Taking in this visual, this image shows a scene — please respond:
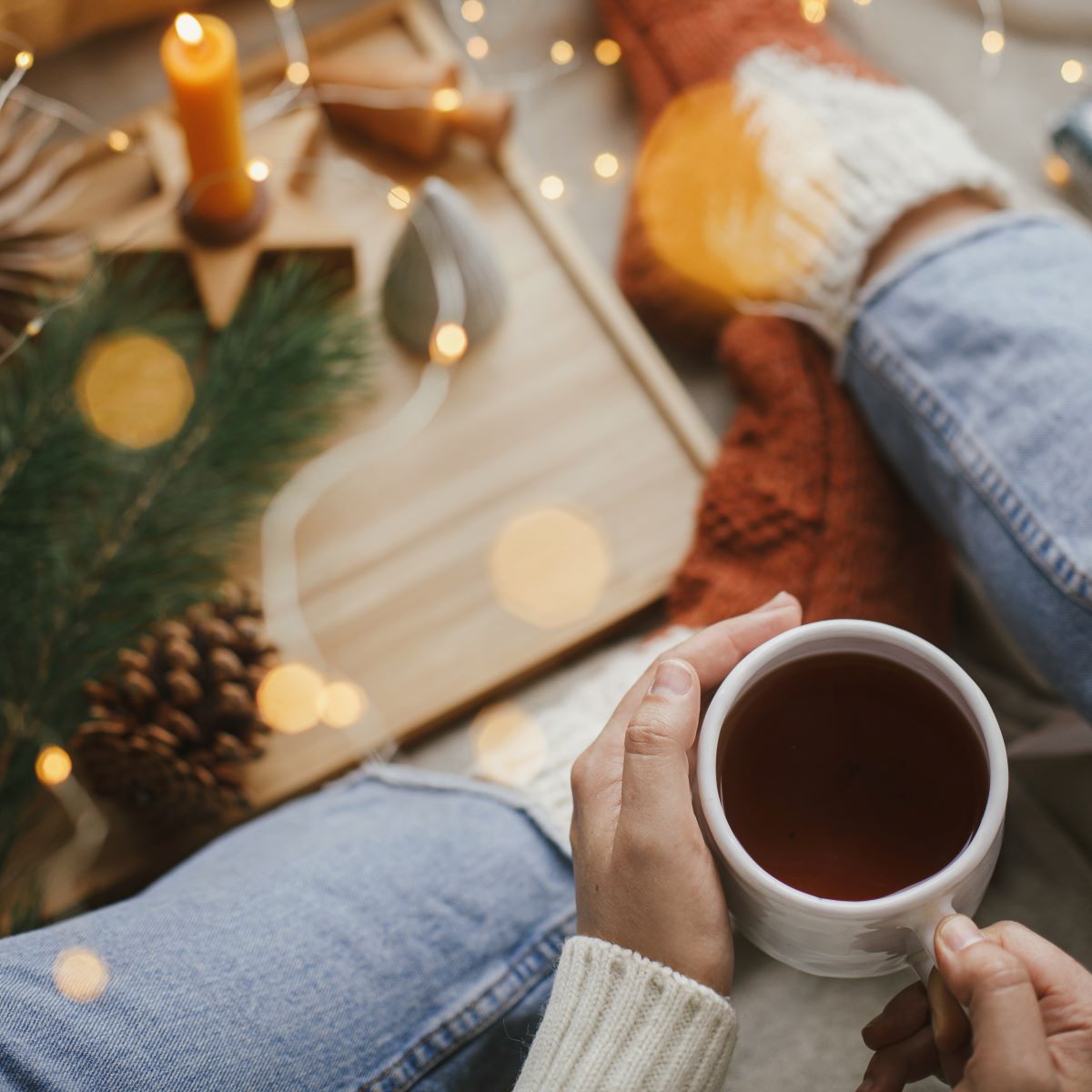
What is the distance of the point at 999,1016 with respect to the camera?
364 millimetres

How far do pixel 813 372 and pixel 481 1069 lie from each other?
1.66ft

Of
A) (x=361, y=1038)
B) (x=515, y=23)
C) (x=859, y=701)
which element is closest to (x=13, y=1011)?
(x=361, y=1038)

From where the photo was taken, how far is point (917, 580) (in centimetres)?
70

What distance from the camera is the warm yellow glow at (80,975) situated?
491 mm

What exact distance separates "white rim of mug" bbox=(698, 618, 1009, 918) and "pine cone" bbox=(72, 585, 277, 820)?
13.6 inches

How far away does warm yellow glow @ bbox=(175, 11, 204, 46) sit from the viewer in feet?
2.12

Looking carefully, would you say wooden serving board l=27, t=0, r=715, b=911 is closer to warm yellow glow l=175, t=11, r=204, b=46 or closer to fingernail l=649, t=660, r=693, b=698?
warm yellow glow l=175, t=11, r=204, b=46

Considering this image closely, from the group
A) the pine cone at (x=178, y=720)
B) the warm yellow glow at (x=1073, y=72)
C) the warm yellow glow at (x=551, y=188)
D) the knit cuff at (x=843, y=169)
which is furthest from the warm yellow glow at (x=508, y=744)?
the warm yellow glow at (x=1073, y=72)

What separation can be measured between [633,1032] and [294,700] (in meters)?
0.34

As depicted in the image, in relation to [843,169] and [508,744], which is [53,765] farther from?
[843,169]

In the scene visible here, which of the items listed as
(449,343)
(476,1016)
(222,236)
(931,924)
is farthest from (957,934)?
(222,236)

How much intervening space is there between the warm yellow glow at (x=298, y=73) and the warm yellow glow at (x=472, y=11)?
18cm

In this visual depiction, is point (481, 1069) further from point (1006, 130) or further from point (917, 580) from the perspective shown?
point (1006, 130)

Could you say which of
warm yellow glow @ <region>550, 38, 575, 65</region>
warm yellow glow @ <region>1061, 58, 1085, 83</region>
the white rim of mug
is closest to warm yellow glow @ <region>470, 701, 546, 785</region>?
the white rim of mug
